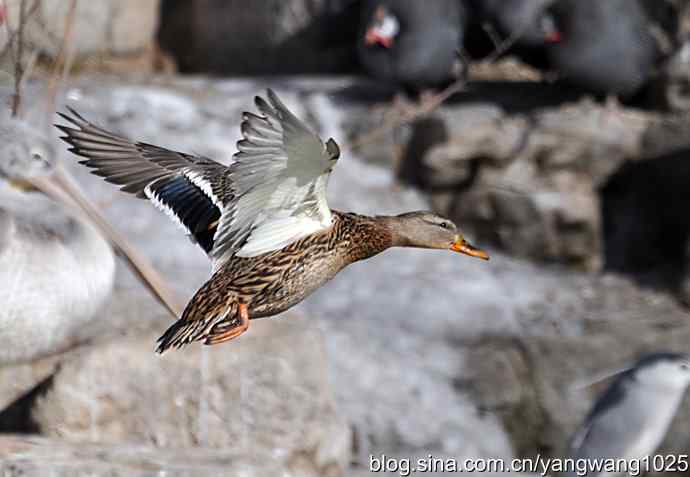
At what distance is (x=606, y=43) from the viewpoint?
6.69 m

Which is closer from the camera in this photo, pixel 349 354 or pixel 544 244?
pixel 349 354

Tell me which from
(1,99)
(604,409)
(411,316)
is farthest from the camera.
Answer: (411,316)

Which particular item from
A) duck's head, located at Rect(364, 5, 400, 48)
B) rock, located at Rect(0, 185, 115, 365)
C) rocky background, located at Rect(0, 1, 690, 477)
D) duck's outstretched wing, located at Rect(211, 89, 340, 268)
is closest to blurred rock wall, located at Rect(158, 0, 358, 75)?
rocky background, located at Rect(0, 1, 690, 477)

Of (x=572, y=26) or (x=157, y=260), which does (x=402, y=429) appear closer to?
(x=157, y=260)

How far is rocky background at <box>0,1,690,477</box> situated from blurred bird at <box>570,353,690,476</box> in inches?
38.4

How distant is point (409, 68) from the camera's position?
6949 mm

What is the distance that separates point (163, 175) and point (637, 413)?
5.75 feet

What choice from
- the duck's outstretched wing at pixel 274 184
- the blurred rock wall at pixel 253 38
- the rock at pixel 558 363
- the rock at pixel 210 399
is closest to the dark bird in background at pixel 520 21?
the blurred rock wall at pixel 253 38

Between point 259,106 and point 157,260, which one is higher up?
point 259,106

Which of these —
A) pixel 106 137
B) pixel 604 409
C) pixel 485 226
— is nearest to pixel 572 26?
pixel 485 226

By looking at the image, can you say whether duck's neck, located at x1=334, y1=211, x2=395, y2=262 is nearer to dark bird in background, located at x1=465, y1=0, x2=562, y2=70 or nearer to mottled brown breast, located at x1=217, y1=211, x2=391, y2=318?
mottled brown breast, located at x1=217, y1=211, x2=391, y2=318

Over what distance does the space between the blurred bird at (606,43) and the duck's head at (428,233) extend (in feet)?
14.7

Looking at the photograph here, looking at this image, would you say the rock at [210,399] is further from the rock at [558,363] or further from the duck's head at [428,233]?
the duck's head at [428,233]

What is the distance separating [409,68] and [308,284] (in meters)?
4.66
